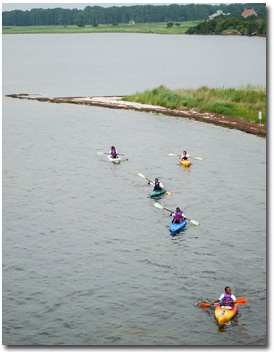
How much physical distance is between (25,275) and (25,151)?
133 ft

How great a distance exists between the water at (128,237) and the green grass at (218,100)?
21.4 ft

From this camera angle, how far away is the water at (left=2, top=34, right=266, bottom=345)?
34938 mm

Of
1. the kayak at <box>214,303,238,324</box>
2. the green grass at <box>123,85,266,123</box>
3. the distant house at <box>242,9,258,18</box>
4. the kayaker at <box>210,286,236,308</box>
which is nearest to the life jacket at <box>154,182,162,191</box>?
the kayaker at <box>210,286,236,308</box>

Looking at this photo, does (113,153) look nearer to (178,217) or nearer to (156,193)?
(156,193)

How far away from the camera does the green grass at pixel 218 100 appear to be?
92.7 meters

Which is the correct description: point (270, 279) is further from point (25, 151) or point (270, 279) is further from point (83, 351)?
point (25, 151)

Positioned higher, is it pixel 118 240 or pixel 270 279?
pixel 270 279

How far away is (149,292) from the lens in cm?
3862

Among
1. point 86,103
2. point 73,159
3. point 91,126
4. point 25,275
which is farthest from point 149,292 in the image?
point 86,103

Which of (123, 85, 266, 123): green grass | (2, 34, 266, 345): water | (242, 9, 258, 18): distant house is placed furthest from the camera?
(242, 9, 258, 18): distant house

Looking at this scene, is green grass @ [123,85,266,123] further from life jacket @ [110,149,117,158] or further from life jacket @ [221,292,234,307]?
life jacket @ [221,292,234,307]

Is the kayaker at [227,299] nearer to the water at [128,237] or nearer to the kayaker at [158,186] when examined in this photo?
the water at [128,237]

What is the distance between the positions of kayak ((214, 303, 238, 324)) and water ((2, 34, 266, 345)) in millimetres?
485

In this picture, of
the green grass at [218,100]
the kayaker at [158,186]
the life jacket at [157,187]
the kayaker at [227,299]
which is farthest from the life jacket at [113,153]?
the kayaker at [227,299]
